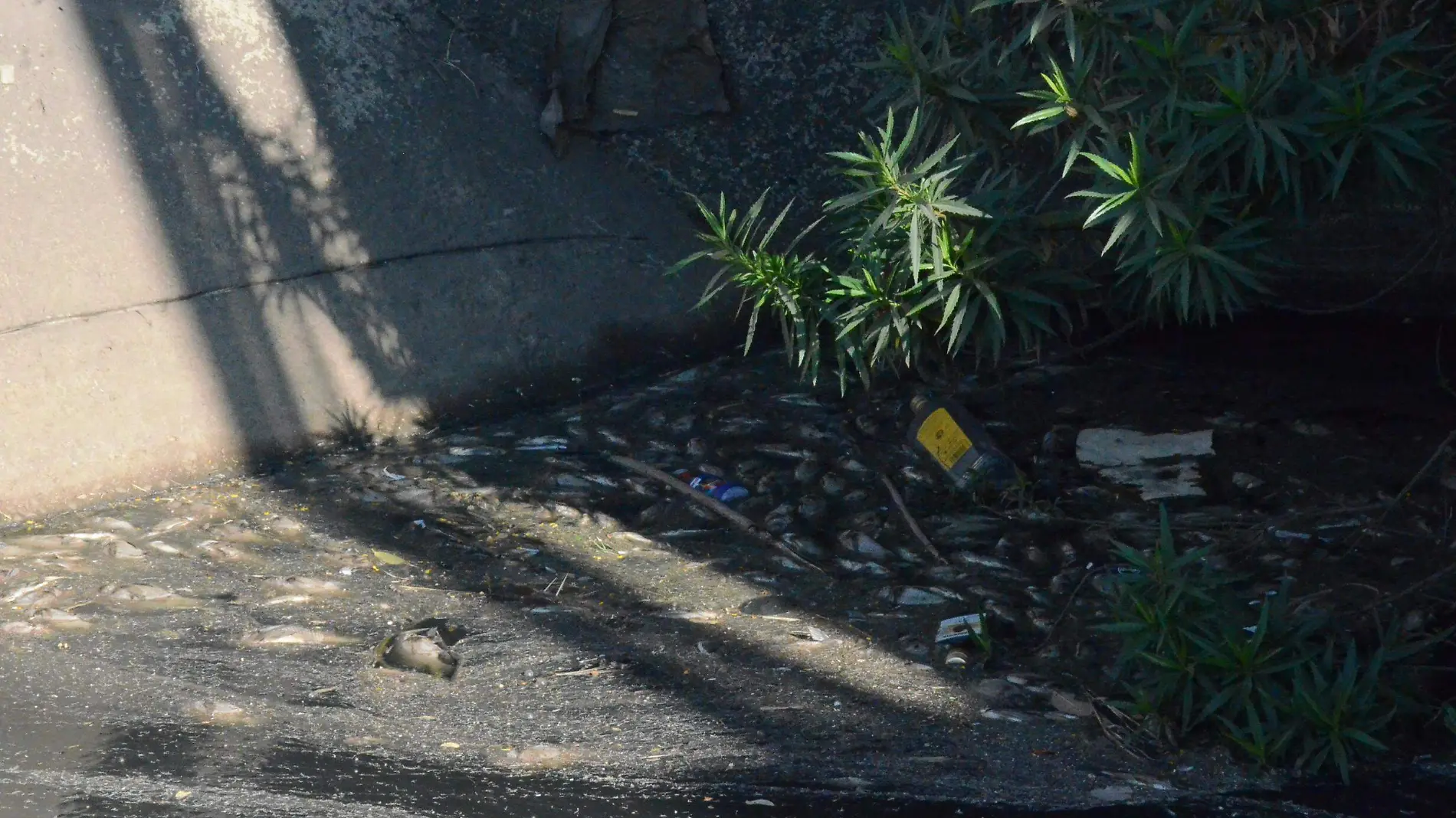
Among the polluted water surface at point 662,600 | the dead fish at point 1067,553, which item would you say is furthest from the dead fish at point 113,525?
the dead fish at point 1067,553

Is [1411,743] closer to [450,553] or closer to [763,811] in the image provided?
[763,811]

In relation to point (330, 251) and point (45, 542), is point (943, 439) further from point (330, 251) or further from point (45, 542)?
point (45, 542)

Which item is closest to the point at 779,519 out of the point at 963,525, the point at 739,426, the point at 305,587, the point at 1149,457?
the point at 963,525

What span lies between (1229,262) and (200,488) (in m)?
2.85

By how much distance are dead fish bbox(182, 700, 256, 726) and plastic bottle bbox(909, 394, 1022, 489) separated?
2.05 metres

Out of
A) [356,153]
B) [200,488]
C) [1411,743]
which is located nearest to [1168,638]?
[1411,743]

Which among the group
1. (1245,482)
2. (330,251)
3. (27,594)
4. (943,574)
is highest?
(330,251)

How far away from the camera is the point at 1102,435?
4059 millimetres

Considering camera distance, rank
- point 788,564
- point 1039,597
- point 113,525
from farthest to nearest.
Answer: point 113,525 < point 788,564 < point 1039,597

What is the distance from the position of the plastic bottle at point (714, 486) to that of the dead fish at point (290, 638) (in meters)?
1.20

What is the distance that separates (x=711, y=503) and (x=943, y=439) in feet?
2.37

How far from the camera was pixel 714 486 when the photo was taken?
391cm

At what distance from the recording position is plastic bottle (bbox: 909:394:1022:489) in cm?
383

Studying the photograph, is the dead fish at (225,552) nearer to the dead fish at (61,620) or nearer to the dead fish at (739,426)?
the dead fish at (61,620)
